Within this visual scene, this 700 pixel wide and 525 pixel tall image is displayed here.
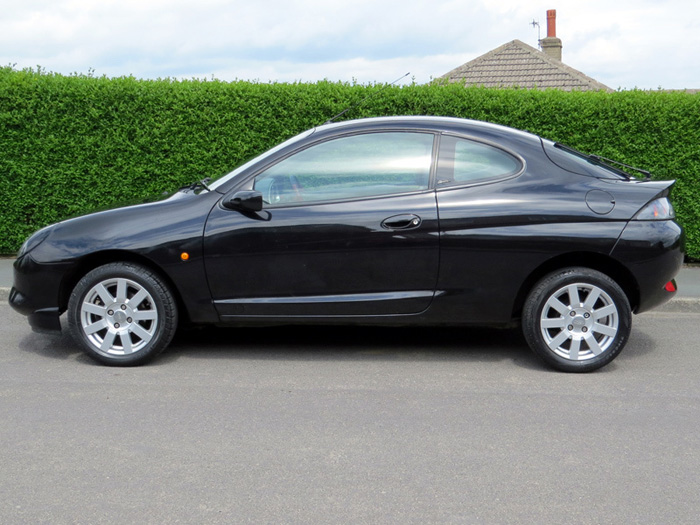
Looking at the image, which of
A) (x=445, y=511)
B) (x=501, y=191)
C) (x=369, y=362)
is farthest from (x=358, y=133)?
(x=445, y=511)

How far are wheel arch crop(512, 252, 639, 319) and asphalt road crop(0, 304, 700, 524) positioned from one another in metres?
0.50

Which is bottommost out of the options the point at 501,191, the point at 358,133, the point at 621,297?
the point at 621,297

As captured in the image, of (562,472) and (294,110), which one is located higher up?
(294,110)

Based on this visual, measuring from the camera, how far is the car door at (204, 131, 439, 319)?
5488 millimetres

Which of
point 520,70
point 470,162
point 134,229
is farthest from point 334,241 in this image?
point 520,70

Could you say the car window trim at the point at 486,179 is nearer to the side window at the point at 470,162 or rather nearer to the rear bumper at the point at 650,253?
the side window at the point at 470,162

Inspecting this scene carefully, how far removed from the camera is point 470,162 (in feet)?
18.5

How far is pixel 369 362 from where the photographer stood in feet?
19.0

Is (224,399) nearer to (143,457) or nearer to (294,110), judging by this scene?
(143,457)

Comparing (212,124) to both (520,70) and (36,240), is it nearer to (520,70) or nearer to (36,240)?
(36,240)

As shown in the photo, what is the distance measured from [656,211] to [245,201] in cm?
271

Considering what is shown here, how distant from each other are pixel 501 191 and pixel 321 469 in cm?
249

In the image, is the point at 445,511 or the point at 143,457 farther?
the point at 143,457

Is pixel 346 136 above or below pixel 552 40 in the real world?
below
